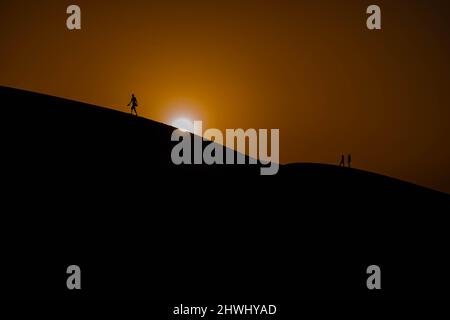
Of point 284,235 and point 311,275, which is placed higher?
point 284,235

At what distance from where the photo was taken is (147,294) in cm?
1198

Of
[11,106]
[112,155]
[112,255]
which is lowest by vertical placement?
[112,255]

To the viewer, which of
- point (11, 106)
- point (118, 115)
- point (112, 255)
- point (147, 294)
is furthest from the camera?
point (118, 115)

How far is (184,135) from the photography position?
19391mm
